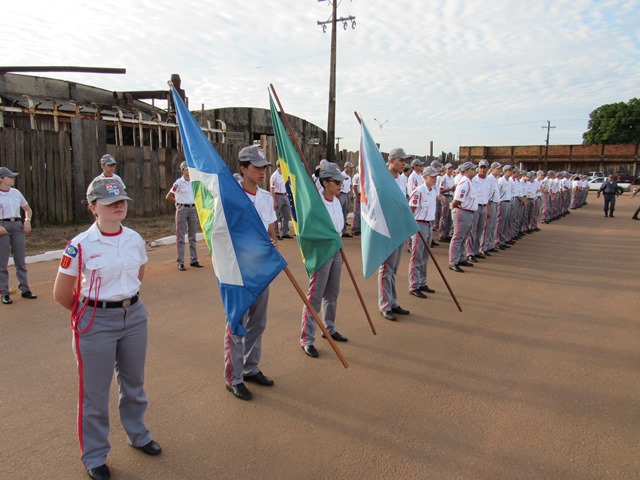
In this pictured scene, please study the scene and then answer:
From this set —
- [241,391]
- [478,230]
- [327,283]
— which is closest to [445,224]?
[478,230]

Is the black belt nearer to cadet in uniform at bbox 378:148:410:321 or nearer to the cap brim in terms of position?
the cap brim

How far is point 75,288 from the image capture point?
2742 mm

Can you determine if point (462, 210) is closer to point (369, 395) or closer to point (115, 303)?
point (369, 395)

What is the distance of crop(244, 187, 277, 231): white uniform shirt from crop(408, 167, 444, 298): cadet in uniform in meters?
3.12

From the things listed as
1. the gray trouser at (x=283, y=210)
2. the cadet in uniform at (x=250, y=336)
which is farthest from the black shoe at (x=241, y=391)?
the gray trouser at (x=283, y=210)

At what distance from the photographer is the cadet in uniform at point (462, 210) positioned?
844cm

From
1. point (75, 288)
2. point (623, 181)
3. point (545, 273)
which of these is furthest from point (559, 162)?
point (75, 288)

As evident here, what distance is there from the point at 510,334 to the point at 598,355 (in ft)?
2.98

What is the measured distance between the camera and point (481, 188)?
9141mm

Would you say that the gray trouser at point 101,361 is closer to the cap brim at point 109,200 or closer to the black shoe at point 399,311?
the cap brim at point 109,200

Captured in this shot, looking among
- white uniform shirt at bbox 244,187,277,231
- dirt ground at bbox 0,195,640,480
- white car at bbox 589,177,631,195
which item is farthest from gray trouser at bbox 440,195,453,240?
white car at bbox 589,177,631,195

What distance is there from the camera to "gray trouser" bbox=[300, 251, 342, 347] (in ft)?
15.3

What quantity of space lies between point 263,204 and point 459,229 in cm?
539

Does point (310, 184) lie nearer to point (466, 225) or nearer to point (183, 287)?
point (183, 287)
